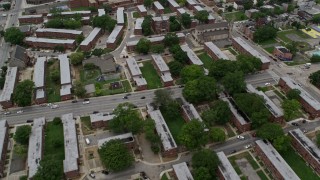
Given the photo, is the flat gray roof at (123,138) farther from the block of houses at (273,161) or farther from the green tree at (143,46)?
the green tree at (143,46)

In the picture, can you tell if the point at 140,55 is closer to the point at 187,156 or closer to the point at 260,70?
the point at 260,70

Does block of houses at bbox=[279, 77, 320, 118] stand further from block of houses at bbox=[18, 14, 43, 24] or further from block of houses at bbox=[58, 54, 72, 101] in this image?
block of houses at bbox=[18, 14, 43, 24]

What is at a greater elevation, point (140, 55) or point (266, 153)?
point (140, 55)

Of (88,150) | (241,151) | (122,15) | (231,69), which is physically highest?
(122,15)

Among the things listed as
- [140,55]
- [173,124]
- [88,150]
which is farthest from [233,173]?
[140,55]

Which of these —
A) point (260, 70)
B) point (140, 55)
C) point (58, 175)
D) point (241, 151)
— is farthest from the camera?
point (140, 55)

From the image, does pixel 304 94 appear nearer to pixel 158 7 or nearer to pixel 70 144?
pixel 70 144

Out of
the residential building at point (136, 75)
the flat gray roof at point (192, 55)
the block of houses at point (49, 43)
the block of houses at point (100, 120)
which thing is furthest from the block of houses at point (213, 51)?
the block of houses at point (49, 43)

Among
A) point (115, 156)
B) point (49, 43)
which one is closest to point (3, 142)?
point (115, 156)
